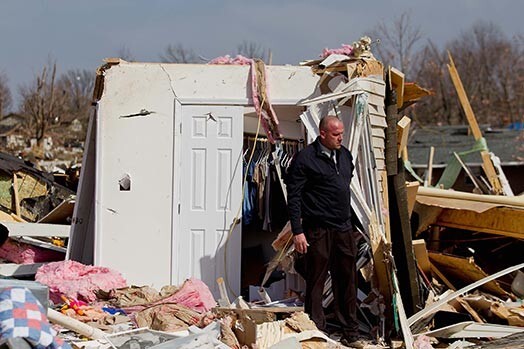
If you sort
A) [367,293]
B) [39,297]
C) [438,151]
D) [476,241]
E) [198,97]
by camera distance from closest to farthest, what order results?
[39,297]
[367,293]
[198,97]
[476,241]
[438,151]

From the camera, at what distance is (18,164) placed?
11.7 m

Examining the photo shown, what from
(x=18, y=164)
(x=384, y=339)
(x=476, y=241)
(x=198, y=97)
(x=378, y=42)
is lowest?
(x=384, y=339)

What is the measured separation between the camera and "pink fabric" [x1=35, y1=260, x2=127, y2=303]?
792cm

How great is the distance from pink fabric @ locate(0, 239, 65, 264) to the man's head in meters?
4.66

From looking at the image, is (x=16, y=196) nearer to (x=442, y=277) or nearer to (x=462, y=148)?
(x=442, y=277)

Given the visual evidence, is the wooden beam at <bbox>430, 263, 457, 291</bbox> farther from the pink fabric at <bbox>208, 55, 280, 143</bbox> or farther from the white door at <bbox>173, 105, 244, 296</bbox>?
the pink fabric at <bbox>208, 55, 280, 143</bbox>

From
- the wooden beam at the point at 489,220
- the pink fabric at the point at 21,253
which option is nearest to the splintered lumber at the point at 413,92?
the wooden beam at the point at 489,220

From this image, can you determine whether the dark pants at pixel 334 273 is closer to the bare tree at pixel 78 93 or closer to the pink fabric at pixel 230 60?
the pink fabric at pixel 230 60

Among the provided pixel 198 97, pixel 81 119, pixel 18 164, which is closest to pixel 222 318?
pixel 198 97

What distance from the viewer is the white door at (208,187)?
28.4 feet

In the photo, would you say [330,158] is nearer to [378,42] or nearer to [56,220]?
[378,42]

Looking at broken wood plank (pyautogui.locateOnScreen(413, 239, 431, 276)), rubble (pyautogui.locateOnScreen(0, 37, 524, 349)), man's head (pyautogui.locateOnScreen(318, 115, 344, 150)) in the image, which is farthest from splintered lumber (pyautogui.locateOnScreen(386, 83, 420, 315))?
man's head (pyautogui.locateOnScreen(318, 115, 344, 150))

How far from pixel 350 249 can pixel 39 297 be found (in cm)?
319

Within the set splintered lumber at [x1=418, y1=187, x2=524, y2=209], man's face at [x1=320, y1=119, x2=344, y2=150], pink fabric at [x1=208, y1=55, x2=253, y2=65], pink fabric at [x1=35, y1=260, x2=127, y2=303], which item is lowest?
pink fabric at [x1=35, y1=260, x2=127, y2=303]
